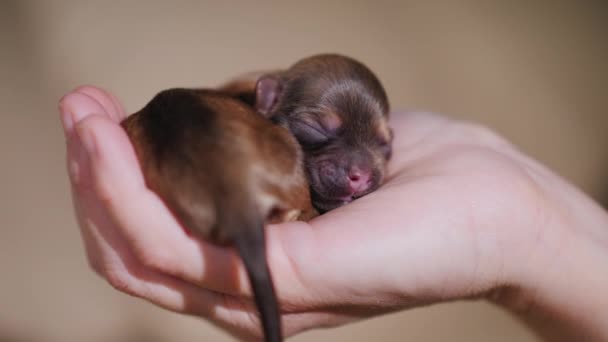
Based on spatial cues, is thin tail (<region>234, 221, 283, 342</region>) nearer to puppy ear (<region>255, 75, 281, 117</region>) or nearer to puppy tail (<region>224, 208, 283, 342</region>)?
puppy tail (<region>224, 208, 283, 342</region>)

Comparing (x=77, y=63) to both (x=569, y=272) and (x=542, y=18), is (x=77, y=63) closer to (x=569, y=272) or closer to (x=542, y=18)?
(x=569, y=272)

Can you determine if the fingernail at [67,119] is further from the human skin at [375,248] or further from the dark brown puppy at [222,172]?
the dark brown puppy at [222,172]

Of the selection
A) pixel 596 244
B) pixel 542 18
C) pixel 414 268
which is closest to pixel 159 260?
pixel 414 268

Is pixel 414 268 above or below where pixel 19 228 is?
above

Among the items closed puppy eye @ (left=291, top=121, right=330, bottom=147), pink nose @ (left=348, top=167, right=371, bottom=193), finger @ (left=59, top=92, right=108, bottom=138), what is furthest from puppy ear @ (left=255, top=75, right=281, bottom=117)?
finger @ (left=59, top=92, right=108, bottom=138)

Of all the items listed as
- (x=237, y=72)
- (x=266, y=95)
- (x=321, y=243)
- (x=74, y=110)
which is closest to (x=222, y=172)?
(x=321, y=243)

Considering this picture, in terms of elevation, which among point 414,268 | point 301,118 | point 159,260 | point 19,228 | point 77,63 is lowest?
point 19,228
